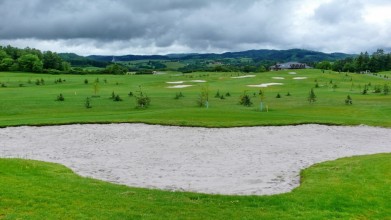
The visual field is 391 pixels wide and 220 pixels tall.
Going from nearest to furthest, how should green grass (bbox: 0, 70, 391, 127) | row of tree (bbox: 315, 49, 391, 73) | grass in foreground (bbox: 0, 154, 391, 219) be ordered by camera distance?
grass in foreground (bbox: 0, 154, 391, 219) → green grass (bbox: 0, 70, 391, 127) → row of tree (bbox: 315, 49, 391, 73)

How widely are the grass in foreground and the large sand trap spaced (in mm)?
1737

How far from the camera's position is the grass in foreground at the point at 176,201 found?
13.4m

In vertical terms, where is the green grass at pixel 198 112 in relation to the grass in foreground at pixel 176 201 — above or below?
below

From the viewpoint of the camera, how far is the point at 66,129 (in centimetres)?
3469

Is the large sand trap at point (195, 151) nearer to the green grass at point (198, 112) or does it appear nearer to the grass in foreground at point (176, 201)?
the grass in foreground at point (176, 201)

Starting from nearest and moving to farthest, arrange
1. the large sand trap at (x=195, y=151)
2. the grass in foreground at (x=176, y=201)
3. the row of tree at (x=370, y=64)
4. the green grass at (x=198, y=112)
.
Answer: the grass in foreground at (x=176, y=201) → the large sand trap at (x=195, y=151) → the green grass at (x=198, y=112) → the row of tree at (x=370, y=64)

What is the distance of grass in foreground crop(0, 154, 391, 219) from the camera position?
13.4 meters

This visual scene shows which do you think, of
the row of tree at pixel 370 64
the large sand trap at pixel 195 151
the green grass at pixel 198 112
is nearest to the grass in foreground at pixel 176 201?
the large sand trap at pixel 195 151

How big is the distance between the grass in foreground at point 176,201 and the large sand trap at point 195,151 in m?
1.74

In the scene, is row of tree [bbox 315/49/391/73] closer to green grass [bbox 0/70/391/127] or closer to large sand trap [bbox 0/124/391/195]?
green grass [bbox 0/70/391/127]

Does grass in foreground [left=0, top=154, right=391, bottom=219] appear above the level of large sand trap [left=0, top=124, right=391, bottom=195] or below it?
above

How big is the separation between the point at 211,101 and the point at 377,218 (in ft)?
153

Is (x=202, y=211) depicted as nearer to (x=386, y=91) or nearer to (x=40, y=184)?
(x=40, y=184)

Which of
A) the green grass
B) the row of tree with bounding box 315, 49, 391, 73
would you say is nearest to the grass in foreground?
the green grass
